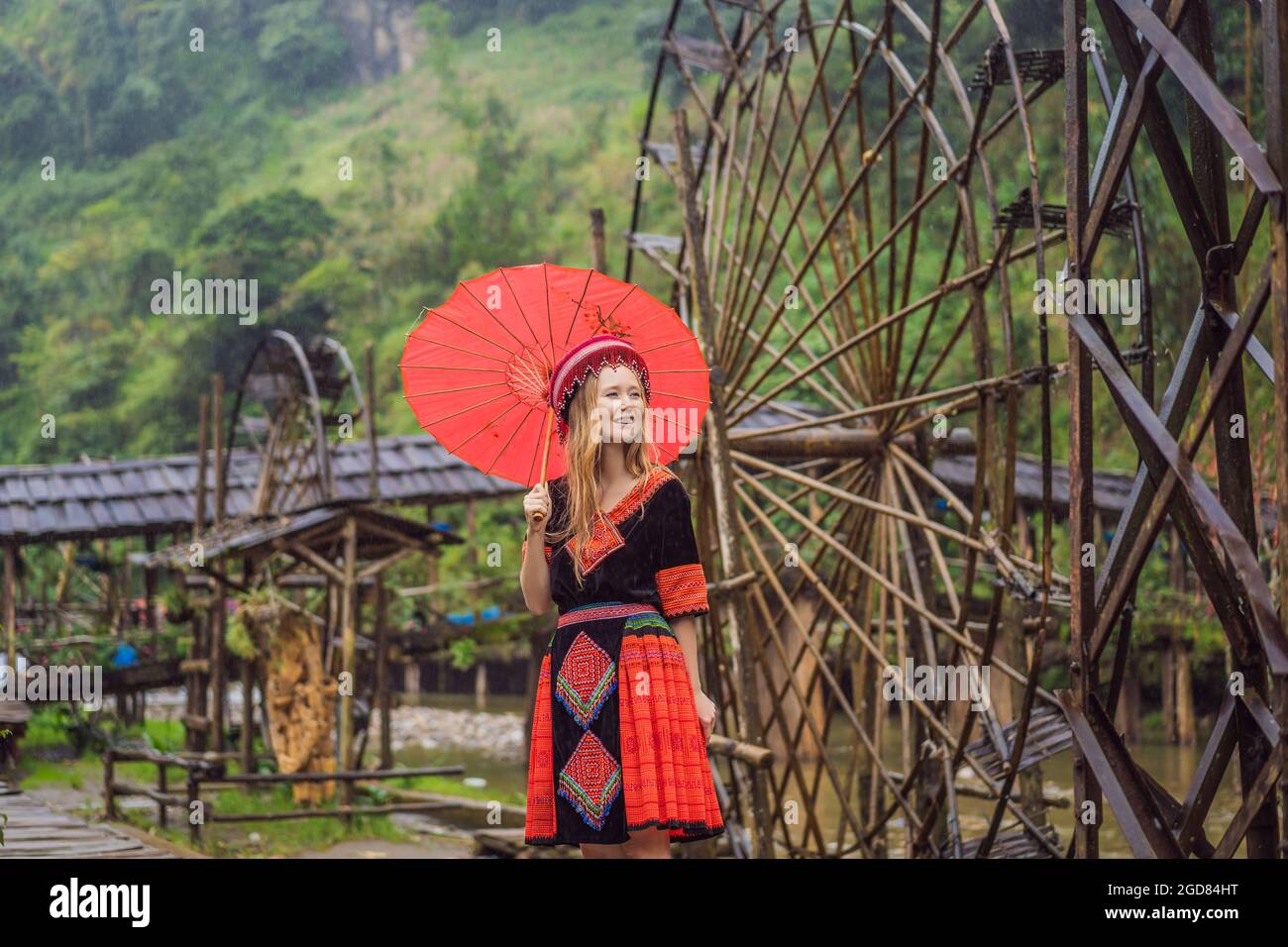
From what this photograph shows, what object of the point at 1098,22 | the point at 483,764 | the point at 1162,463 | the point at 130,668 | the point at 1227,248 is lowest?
the point at 483,764

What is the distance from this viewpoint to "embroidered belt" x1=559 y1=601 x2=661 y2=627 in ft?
12.3

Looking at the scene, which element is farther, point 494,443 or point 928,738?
point 928,738

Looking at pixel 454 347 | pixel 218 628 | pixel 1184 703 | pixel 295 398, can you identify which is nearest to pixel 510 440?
pixel 454 347

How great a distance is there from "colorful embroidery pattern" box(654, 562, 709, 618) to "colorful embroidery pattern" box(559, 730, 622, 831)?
1.30 feet

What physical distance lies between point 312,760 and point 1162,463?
33.9 feet

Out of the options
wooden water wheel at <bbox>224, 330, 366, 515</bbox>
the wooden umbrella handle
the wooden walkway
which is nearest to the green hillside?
wooden water wheel at <bbox>224, 330, 366, 515</bbox>

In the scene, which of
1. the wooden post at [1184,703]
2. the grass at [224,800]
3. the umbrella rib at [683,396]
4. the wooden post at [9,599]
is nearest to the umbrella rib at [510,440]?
the umbrella rib at [683,396]

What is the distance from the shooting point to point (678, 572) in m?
3.80

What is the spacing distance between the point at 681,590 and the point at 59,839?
6095 mm

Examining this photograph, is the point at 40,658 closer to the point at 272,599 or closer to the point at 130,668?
the point at 130,668

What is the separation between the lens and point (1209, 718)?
745 inches

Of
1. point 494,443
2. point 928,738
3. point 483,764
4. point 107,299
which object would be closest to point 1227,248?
point 494,443

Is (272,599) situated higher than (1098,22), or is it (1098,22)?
(1098,22)

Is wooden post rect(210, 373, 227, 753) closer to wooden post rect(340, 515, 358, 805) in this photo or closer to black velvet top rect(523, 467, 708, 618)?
wooden post rect(340, 515, 358, 805)
